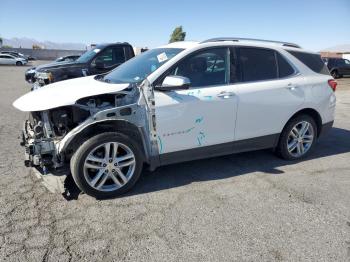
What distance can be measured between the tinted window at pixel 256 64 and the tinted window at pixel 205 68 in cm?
30

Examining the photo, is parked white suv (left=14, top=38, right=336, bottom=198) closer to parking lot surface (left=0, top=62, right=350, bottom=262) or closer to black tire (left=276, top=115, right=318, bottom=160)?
black tire (left=276, top=115, right=318, bottom=160)

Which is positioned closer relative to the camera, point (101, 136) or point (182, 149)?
point (101, 136)

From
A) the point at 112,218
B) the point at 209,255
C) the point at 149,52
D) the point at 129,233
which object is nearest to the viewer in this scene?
the point at 209,255

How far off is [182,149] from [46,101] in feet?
5.67

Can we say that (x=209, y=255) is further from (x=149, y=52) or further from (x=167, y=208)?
(x=149, y=52)

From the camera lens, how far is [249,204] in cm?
369

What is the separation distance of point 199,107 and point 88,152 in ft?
4.78

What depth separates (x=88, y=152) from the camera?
357 cm

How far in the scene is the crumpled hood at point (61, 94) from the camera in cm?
357

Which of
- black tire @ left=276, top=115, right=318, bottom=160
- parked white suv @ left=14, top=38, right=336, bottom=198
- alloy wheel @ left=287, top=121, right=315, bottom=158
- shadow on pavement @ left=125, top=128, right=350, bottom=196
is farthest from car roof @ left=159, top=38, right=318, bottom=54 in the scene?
shadow on pavement @ left=125, top=128, right=350, bottom=196

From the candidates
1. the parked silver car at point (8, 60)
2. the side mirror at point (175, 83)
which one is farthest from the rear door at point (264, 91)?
the parked silver car at point (8, 60)

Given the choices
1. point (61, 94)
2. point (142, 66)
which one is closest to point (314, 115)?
point (142, 66)

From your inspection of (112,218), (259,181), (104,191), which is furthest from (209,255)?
(259,181)

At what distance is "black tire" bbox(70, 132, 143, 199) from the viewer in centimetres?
355
